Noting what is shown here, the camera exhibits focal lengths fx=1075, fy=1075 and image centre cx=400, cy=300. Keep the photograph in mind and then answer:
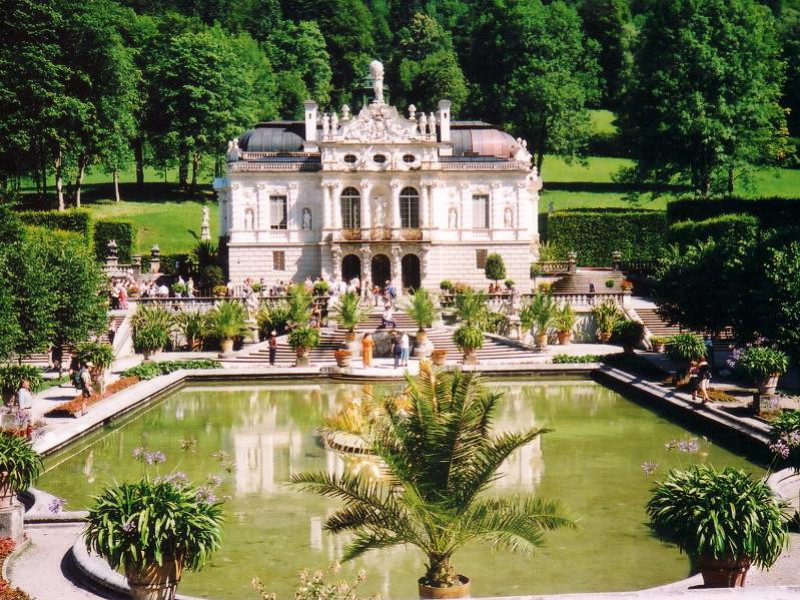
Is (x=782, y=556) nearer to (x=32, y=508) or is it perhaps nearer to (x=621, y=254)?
(x=32, y=508)

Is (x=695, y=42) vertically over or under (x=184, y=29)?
under

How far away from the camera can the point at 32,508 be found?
59.7 ft

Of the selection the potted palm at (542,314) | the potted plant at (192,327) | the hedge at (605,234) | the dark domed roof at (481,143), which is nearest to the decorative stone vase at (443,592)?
the potted palm at (542,314)

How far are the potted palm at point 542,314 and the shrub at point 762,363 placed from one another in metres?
11.5

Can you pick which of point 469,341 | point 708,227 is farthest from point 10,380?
point 708,227

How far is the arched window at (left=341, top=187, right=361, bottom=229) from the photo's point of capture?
2019 inches

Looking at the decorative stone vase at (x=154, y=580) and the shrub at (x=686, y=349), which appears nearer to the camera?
the decorative stone vase at (x=154, y=580)

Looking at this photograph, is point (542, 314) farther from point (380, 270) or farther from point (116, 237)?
point (116, 237)

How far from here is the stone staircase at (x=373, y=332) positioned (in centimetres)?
3805

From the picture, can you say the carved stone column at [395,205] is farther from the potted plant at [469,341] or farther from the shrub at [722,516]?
the shrub at [722,516]

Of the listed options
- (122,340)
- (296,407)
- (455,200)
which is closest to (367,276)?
(455,200)

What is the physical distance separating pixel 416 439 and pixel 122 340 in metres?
28.0

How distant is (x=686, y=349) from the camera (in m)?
30.6

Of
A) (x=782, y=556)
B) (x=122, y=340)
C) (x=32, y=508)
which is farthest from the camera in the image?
(x=122, y=340)
